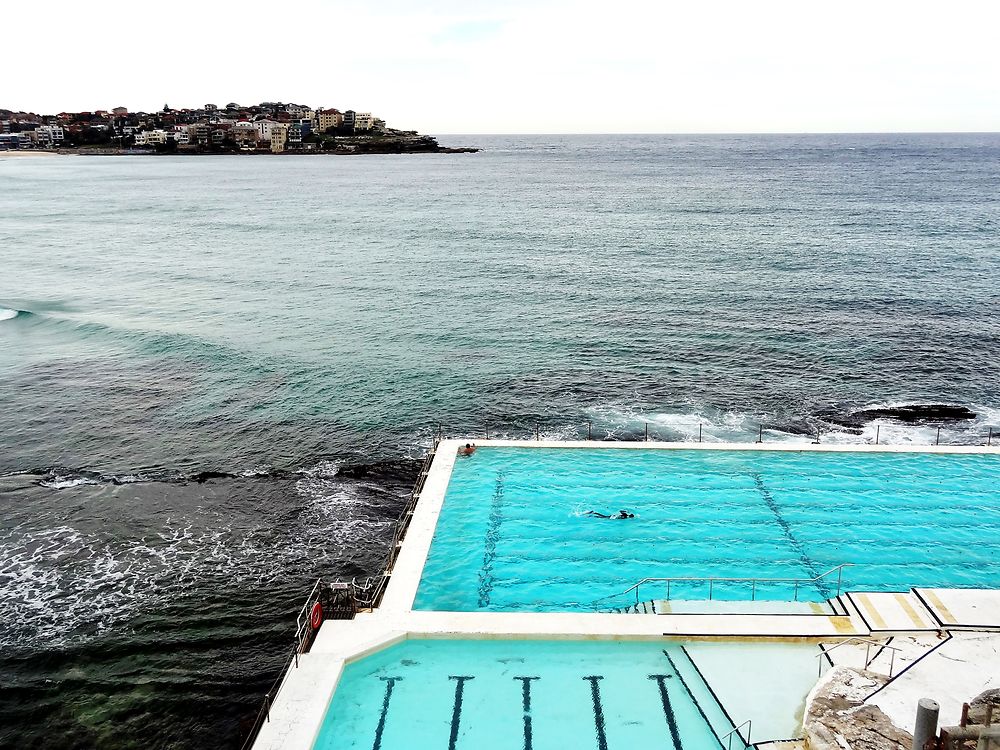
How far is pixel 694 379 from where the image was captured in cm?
4453

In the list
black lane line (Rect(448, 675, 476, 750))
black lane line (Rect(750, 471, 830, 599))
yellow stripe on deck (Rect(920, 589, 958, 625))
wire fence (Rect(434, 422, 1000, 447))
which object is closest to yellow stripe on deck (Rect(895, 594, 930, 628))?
yellow stripe on deck (Rect(920, 589, 958, 625))

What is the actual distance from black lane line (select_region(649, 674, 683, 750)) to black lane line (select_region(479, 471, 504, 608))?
5251 millimetres

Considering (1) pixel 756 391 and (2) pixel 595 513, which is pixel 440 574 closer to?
(2) pixel 595 513

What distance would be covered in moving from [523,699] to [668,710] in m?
3.14

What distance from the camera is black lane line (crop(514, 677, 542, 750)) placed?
51.2 ft

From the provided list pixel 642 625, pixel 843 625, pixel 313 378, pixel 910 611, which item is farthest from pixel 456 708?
pixel 313 378

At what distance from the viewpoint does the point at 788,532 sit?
2411 cm

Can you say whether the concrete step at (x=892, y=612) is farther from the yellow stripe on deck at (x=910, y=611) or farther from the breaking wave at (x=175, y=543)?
the breaking wave at (x=175, y=543)

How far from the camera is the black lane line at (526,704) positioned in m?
15.6

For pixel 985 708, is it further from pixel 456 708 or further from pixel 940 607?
pixel 456 708

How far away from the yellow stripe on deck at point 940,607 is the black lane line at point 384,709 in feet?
43.0

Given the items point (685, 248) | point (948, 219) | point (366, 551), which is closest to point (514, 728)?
point (366, 551)

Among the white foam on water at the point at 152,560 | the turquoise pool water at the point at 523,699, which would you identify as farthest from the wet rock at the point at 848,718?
the white foam on water at the point at 152,560

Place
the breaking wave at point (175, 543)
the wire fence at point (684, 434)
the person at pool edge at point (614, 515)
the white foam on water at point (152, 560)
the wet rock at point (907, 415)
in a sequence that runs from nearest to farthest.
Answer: the white foam on water at point (152, 560), the person at pool edge at point (614, 515), the breaking wave at point (175, 543), the wire fence at point (684, 434), the wet rock at point (907, 415)
